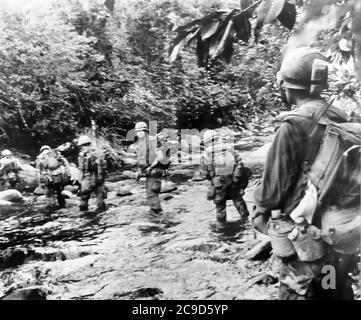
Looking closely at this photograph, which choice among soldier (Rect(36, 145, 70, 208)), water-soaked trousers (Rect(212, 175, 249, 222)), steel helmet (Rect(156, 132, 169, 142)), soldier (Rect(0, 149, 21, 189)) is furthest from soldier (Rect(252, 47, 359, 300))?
soldier (Rect(0, 149, 21, 189))

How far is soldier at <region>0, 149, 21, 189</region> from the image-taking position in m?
2.21

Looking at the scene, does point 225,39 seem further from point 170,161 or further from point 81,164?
point 81,164

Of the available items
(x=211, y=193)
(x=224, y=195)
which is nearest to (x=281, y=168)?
(x=224, y=195)

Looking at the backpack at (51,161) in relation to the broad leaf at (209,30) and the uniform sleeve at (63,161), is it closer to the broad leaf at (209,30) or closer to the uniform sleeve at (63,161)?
the uniform sleeve at (63,161)

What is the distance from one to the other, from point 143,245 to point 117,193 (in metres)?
0.32

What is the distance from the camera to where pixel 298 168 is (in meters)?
1.76

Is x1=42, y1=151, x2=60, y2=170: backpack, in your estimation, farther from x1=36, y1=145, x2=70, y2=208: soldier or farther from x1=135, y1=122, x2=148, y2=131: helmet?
x1=135, y1=122, x2=148, y2=131: helmet

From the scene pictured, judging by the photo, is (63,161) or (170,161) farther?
(63,161)

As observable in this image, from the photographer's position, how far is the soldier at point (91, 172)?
221cm

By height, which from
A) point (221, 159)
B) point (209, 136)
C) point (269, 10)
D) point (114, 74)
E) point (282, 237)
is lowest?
point (282, 237)

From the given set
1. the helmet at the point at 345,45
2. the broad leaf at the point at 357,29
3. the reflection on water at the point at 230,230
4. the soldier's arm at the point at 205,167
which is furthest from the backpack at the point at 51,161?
the broad leaf at the point at 357,29

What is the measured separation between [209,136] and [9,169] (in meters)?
1.02

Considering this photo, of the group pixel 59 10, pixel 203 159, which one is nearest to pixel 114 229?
pixel 203 159

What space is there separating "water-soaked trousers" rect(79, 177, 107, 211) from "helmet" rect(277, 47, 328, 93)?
1.08 m
